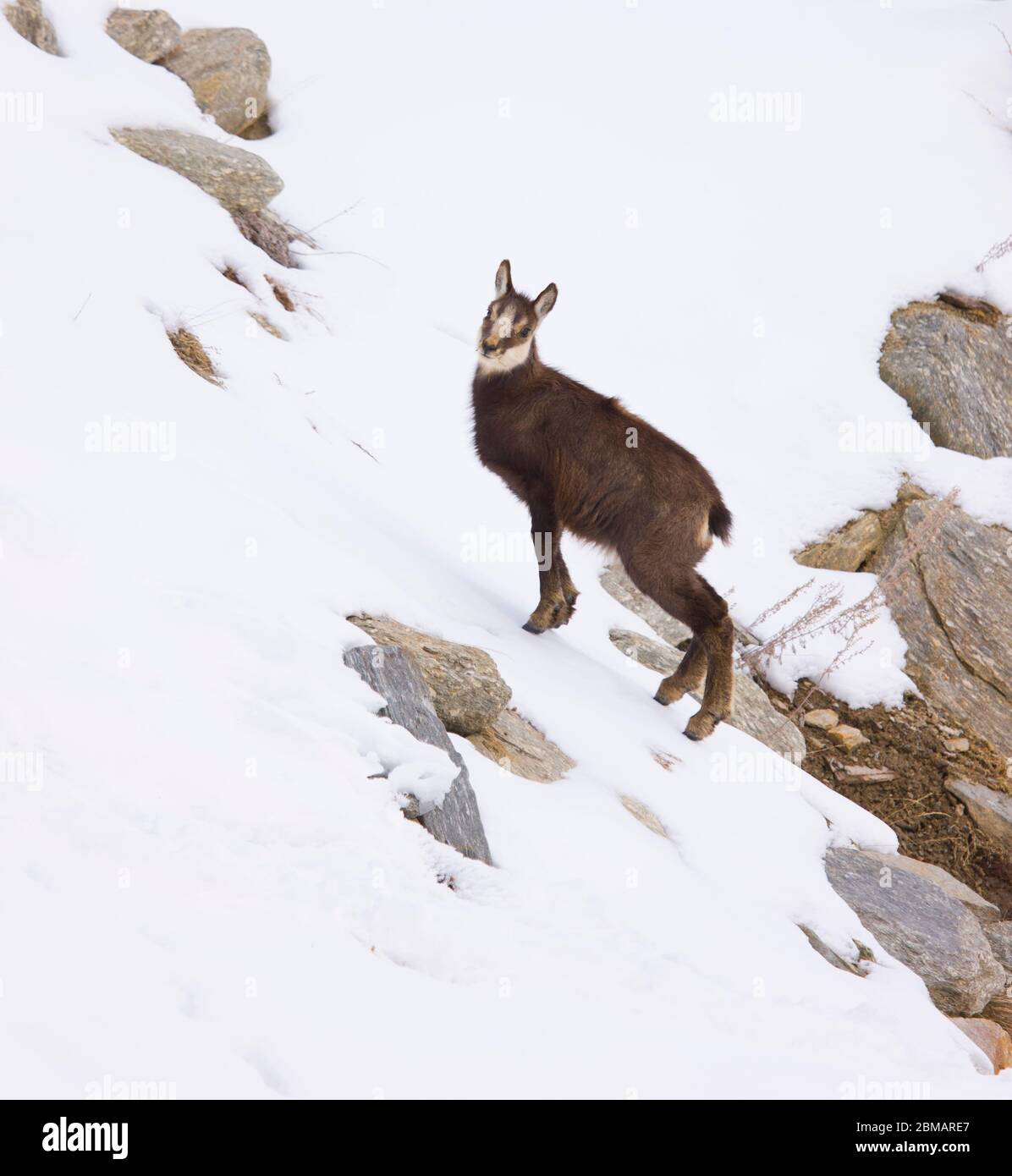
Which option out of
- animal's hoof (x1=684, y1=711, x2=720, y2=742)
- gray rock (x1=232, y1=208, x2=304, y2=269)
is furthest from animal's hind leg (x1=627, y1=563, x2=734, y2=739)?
gray rock (x1=232, y1=208, x2=304, y2=269)

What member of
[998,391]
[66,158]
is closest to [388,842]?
[66,158]

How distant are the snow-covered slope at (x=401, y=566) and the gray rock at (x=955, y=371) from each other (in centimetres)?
35

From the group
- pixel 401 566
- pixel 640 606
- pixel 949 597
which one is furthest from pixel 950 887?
pixel 401 566

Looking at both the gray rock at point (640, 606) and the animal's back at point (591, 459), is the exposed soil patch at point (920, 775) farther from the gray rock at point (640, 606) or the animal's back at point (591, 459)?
the animal's back at point (591, 459)

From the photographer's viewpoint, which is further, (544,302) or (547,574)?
(544,302)

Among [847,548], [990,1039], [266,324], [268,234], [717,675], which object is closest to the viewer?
[990,1039]

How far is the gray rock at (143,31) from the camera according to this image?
10711mm

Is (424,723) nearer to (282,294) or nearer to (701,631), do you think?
(701,631)

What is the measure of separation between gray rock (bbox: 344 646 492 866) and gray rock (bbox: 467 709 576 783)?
49 centimetres

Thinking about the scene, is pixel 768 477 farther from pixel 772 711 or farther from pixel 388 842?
pixel 388 842

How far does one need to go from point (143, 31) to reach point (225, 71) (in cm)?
82

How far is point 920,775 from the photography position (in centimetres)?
870

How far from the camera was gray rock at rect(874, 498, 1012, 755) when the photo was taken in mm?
9336
